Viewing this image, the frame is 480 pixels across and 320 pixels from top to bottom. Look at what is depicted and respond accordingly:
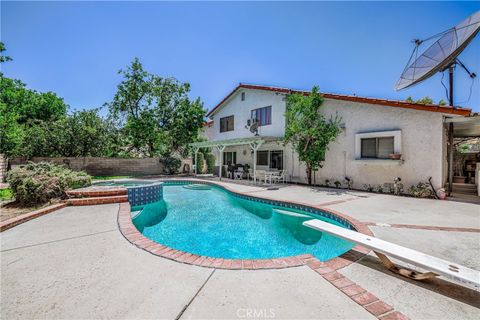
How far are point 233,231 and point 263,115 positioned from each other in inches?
500

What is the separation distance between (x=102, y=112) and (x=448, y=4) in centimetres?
2675

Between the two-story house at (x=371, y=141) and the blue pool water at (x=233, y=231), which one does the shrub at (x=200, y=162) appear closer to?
the two-story house at (x=371, y=141)

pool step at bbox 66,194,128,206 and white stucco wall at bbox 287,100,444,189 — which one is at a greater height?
white stucco wall at bbox 287,100,444,189

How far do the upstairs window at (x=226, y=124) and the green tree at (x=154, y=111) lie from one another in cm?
279

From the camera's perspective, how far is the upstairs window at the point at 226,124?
68.5 ft

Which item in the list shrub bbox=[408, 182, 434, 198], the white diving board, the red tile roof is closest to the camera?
the white diving board

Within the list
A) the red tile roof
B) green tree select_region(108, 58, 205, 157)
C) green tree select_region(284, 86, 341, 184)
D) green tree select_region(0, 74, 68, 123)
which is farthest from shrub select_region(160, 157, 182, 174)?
green tree select_region(0, 74, 68, 123)

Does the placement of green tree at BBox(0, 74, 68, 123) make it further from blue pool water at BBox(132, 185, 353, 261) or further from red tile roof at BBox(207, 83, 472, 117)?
red tile roof at BBox(207, 83, 472, 117)

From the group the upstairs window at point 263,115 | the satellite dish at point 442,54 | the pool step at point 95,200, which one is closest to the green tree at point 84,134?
the pool step at point 95,200


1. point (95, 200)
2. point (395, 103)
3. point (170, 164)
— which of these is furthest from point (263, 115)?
point (95, 200)

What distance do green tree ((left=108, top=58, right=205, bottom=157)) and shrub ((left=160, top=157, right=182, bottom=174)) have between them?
2.18 meters

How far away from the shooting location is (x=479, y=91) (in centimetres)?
1097

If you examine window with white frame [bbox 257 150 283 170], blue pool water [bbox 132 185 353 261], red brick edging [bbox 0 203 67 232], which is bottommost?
blue pool water [bbox 132 185 353 261]

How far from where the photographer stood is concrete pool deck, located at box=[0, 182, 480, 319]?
2.28m
